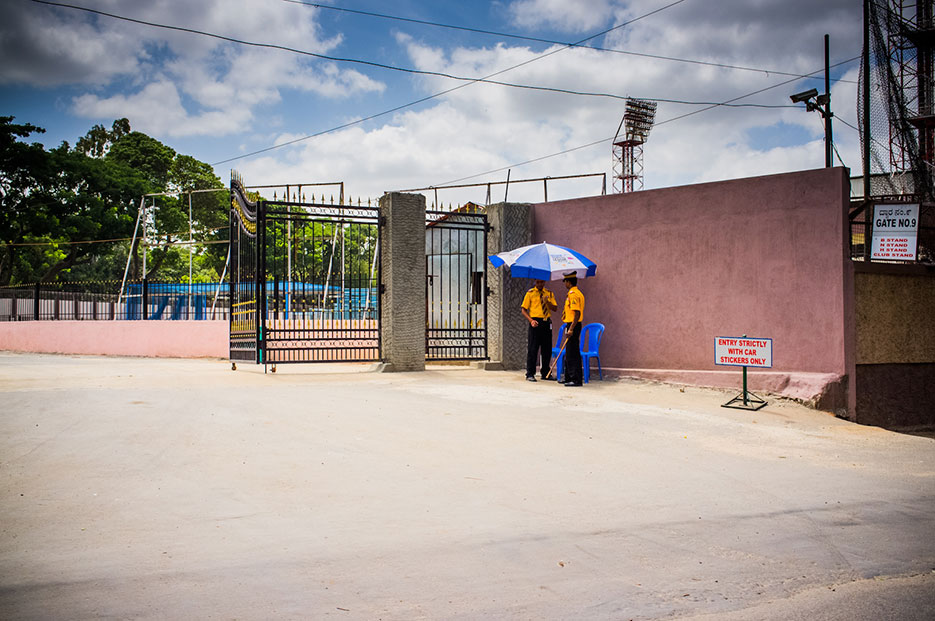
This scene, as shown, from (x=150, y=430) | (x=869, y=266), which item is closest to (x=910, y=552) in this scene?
(x=150, y=430)

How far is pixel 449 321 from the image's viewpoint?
14.7 meters

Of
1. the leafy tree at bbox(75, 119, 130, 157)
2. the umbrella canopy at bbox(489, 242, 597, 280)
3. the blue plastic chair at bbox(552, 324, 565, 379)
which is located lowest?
the blue plastic chair at bbox(552, 324, 565, 379)

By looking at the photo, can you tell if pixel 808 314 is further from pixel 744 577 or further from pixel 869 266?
pixel 744 577

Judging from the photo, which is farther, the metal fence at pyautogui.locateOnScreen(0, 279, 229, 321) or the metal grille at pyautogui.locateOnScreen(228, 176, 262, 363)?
the metal fence at pyautogui.locateOnScreen(0, 279, 229, 321)

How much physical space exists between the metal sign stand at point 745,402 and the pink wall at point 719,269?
0.75 metres

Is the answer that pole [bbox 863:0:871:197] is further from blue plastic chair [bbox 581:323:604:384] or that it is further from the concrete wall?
blue plastic chair [bbox 581:323:604:384]

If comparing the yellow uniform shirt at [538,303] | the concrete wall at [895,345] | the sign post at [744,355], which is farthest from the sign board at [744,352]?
the yellow uniform shirt at [538,303]

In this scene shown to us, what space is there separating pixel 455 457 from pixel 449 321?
8225 mm

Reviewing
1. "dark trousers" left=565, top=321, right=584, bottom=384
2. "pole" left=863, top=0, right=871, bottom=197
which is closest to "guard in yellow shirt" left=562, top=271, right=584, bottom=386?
"dark trousers" left=565, top=321, right=584, bottom=384

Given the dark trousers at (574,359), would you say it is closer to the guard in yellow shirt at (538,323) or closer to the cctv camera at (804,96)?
the guard in yellow shirt at (538,323)

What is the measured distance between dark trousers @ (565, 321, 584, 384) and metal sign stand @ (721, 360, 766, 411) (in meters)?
2.35

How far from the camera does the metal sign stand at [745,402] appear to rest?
32.4 feet

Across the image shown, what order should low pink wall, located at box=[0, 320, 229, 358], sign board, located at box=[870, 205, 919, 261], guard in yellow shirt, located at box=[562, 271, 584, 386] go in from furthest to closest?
low pink wall, located at box=[0, 320, 229, 358]
guard in yellow shirt, located at box=[562, 271, 584, 386]
sign board, located at box=[870, 205, 919, 261]

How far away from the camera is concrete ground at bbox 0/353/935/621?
3.47m
